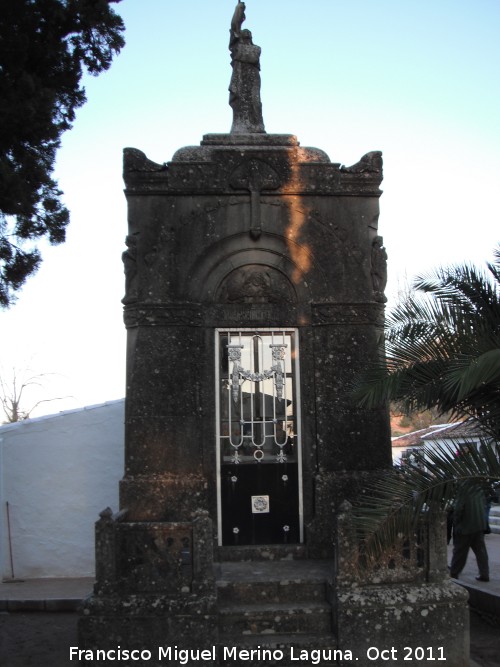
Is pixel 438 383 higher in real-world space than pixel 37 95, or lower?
lower

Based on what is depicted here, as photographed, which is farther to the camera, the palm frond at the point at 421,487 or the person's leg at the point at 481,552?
the person's leg at the point at 481,552

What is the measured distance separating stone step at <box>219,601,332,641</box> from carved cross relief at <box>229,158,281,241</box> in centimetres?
398

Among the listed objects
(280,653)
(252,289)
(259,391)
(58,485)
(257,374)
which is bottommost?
(280,653)

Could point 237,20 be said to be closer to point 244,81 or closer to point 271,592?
point 244,81

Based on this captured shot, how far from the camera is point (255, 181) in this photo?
827 cm

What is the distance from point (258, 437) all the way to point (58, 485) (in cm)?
527

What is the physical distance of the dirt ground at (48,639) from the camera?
7367mm

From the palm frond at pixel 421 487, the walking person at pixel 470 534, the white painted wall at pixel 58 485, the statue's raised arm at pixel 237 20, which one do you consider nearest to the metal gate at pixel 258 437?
the palm frond at pixel 421 487

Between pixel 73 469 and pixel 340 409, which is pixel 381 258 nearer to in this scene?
pixel 340 409

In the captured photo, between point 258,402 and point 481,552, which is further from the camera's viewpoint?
point 481,552

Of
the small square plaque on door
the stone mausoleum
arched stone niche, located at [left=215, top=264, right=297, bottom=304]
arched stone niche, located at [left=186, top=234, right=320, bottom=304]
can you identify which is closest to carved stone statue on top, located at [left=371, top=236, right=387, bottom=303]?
the stone mausoleum

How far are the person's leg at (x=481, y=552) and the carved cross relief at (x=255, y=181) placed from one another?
17.5 feet

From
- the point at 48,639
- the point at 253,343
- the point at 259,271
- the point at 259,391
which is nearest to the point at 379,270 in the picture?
the point at 259,271

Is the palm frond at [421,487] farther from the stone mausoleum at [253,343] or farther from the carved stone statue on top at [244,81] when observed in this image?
the carved stone statue on top at [244,81]
